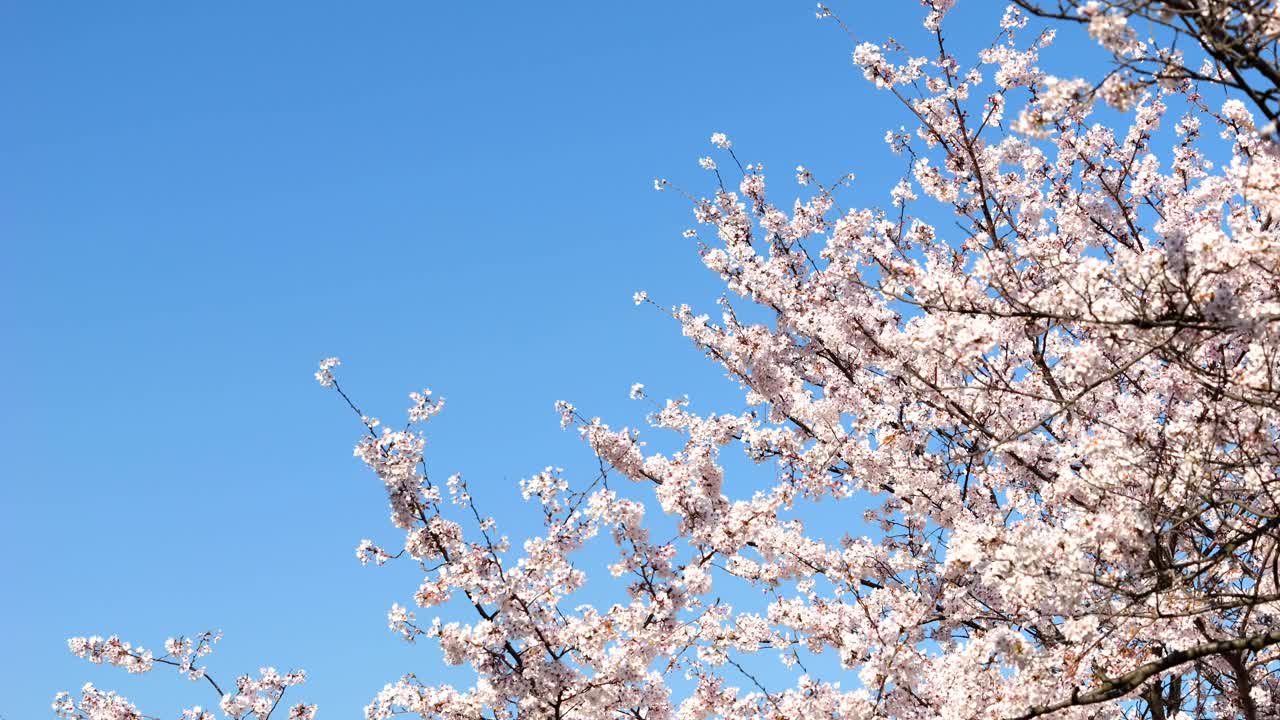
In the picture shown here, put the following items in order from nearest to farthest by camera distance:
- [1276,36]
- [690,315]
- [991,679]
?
[1276,36] < [991,679] < [690,315]

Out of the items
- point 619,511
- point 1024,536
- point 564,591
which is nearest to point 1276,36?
point 1024,536

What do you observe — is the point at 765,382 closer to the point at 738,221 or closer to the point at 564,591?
the point at 738,221

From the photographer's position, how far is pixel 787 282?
35.8ft

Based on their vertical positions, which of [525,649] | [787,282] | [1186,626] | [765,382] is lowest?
[1186,626]

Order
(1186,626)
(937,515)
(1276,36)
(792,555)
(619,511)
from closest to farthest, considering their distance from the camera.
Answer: (1276,36), (1186,626), (619,511), (937,515), (792,555)

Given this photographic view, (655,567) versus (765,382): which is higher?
(765,382)

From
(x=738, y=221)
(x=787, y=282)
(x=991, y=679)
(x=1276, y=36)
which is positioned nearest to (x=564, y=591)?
(x=991, y=679)

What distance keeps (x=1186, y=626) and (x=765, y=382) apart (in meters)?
4.58

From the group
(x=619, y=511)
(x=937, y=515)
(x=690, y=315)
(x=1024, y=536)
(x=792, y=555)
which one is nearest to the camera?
(x=1024, y=536)

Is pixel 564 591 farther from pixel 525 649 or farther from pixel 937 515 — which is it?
pixel 937 515

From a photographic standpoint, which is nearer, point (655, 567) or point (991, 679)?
point (991, 679)

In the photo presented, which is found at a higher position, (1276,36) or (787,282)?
(787,282)

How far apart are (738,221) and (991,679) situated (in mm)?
6078

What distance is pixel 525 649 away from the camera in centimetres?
820
